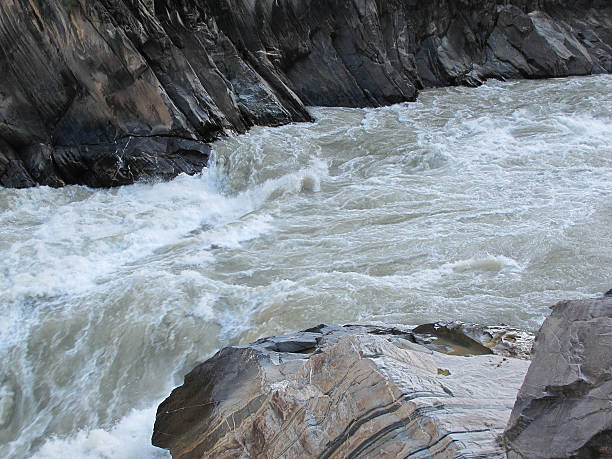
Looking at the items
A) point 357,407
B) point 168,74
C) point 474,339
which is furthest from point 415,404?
point 168,74

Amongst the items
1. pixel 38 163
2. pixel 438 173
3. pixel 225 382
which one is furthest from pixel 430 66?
pixel 225 382

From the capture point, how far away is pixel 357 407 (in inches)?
91.4

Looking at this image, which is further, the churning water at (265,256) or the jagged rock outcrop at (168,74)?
the jagged rock outcrop at (168,74)

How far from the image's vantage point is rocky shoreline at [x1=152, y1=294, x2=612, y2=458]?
1890mm

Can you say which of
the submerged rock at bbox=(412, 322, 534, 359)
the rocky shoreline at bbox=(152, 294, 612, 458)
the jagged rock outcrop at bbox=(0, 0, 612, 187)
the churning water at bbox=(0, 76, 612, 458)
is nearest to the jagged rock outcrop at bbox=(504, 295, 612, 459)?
the rocky shoreline at bbox=(152, 294, 612, 458)

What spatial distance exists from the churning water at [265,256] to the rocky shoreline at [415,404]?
746 mm

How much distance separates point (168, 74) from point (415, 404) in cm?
906

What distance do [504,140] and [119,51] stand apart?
293 inches

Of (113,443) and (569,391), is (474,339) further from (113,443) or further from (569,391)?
(113,443)

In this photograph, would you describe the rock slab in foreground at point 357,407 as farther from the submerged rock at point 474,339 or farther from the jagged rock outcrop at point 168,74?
the jagged rock outcrop at point 168,74

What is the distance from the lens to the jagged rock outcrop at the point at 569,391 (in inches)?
69.6

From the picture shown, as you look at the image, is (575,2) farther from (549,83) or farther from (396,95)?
(396,95)

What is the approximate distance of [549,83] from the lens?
56.9 ft

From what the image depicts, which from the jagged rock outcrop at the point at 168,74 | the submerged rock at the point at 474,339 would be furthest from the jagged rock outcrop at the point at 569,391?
the jagged rock outcrop at the point at 168,74
